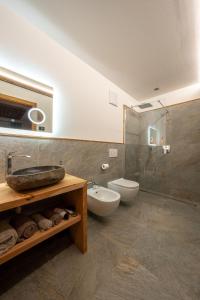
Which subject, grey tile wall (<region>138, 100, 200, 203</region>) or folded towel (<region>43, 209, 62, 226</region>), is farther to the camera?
grey tile wall (<region>138, 100, 200, 203</region>)

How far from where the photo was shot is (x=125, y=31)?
141 cm

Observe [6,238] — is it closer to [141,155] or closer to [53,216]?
[53,216]

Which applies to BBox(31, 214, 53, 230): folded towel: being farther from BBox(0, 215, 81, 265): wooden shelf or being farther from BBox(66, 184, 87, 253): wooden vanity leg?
BBox(66, 184, 87, 253): wooden vanity leg

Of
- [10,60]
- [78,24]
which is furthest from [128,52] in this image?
[10,60]

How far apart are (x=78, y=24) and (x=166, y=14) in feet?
2.95

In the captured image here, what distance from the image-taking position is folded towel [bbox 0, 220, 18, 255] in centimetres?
82

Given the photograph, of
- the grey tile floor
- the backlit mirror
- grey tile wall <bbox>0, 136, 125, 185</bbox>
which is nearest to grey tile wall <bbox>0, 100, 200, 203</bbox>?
grey tile wall <bbox>0, 136, 125, 185</bbox>

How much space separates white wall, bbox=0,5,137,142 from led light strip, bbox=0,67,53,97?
0.17 feet

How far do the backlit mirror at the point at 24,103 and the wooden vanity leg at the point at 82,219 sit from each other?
813 millimetres

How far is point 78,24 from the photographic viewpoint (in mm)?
1340

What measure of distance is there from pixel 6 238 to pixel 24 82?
1387mm

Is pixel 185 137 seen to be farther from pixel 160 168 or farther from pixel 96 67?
pixel 96 67

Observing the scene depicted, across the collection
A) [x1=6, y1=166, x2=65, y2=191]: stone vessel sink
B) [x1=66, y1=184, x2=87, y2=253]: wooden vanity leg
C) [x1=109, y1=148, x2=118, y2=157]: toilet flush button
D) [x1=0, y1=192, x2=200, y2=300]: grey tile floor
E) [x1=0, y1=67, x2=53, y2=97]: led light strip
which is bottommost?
[x1=0, y1=192, x2=200, y2=300]: grey tile floor

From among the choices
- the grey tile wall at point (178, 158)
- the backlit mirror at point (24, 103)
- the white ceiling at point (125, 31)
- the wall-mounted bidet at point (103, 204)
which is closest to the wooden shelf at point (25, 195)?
the wall-mounted bidet at point (103, 204)
